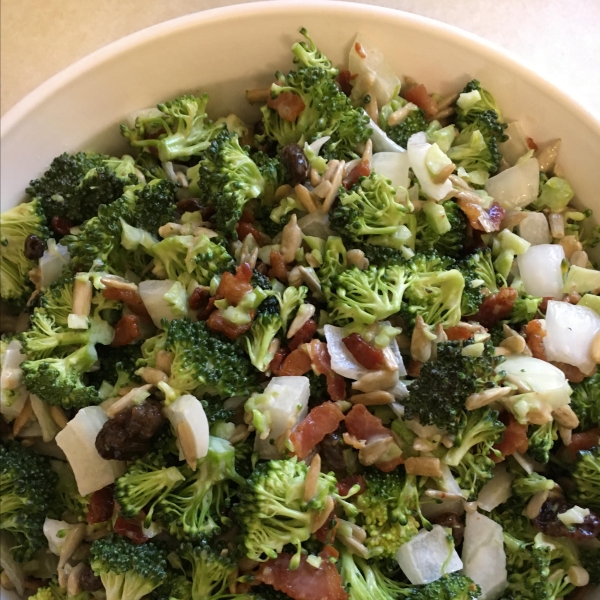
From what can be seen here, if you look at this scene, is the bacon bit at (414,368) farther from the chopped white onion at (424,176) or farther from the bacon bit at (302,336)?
the chopped white onion at (424,176)

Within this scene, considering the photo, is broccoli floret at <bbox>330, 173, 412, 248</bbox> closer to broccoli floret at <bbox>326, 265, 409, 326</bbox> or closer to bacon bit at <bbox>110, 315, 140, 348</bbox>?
broccoli floret at <bbox>326, 265, 409, 326</bbox>

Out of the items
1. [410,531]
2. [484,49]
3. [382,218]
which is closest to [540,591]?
[410,531]

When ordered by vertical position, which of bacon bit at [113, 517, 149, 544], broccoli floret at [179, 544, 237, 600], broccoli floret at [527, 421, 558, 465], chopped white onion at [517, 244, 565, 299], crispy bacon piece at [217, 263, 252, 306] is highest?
chopped white onion at [517, 244, 565, 299]

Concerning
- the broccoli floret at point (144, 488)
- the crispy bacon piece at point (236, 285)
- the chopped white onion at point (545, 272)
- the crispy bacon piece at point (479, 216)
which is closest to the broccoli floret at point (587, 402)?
the chopped white onion at point (545, 272)

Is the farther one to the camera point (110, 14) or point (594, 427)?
point (110, 14)

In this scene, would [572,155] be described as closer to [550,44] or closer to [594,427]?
[550,44]

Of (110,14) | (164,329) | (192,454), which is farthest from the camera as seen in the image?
(110,14)

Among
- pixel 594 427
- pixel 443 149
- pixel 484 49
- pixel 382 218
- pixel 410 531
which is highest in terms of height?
pixel 484 49

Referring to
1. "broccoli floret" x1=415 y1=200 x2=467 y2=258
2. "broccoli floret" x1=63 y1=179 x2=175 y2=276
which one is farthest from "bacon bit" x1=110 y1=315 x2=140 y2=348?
"broccoli floret" x1=415 y1=200 x2=467 y2=258
